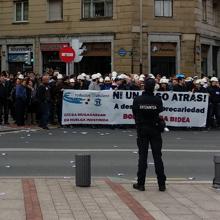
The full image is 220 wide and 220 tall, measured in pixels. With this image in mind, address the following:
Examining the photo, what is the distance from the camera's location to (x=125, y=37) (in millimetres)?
34688

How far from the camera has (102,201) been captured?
859 cm

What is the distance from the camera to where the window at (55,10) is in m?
37.4

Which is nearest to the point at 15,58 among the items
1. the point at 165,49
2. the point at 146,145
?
the point at 165,49

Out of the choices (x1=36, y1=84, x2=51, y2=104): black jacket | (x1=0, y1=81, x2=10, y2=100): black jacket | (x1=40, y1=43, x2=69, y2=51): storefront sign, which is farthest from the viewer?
(x1=40, y1=43, x2=69, y2=51): storefront sign

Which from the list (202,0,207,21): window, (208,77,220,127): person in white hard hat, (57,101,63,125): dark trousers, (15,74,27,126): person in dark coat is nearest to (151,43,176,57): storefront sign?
(202,0,207,21): window

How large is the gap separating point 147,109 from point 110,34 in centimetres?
2574

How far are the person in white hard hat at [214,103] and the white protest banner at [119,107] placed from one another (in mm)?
312

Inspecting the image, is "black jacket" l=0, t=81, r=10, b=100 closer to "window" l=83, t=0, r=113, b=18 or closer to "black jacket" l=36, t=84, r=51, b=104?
"black jacket" l=36, t=84, r=51, b=104

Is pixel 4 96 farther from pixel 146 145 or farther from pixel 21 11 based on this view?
pixel 21 11

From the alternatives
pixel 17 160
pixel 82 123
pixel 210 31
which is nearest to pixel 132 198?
pixel 17 160

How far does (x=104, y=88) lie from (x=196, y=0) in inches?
608

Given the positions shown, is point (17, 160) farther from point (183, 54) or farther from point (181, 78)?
point (183, 54)

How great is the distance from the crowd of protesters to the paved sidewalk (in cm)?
1162

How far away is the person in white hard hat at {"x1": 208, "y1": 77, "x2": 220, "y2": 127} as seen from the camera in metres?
22.3
